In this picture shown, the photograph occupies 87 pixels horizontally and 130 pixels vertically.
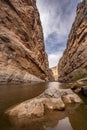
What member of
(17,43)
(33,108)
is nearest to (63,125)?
(33,108)

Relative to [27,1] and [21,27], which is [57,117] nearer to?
[21,27]

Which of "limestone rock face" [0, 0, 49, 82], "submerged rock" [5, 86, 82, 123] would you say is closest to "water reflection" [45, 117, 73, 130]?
"submerged rock" [5, 86, 82, 123]

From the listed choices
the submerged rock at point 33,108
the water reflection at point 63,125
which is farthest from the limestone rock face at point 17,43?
the water reflection at point 63,125

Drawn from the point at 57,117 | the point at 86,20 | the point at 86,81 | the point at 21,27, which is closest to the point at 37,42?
the point at 21,27

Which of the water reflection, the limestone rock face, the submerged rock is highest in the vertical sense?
the limestone rock face

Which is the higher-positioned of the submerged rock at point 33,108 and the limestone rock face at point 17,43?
the limestone rock face at point 17,43

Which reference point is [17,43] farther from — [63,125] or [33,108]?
[63,125]

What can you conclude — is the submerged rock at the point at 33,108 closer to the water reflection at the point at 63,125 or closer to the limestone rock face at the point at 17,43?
the water reflection at the point at 63,125

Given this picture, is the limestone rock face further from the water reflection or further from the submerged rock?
the water reflection

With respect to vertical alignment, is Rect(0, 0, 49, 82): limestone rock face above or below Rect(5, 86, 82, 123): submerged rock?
above

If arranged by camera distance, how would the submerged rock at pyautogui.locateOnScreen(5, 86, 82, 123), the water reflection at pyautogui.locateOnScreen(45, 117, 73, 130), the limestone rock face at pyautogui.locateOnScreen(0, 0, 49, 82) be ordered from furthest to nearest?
the limestone rock face at pyautogui.locateOnScreen(0, 0, 49, 82), the submerged rock at pyautogui.locateOnScreen(5, 86, 82, 123), the water reflection at pyautogui.locateOnScreen(45, 117, 73, 130)

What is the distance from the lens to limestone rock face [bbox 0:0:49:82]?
158 ft

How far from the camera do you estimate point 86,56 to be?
65188mm

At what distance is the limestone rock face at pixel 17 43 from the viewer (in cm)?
4803
